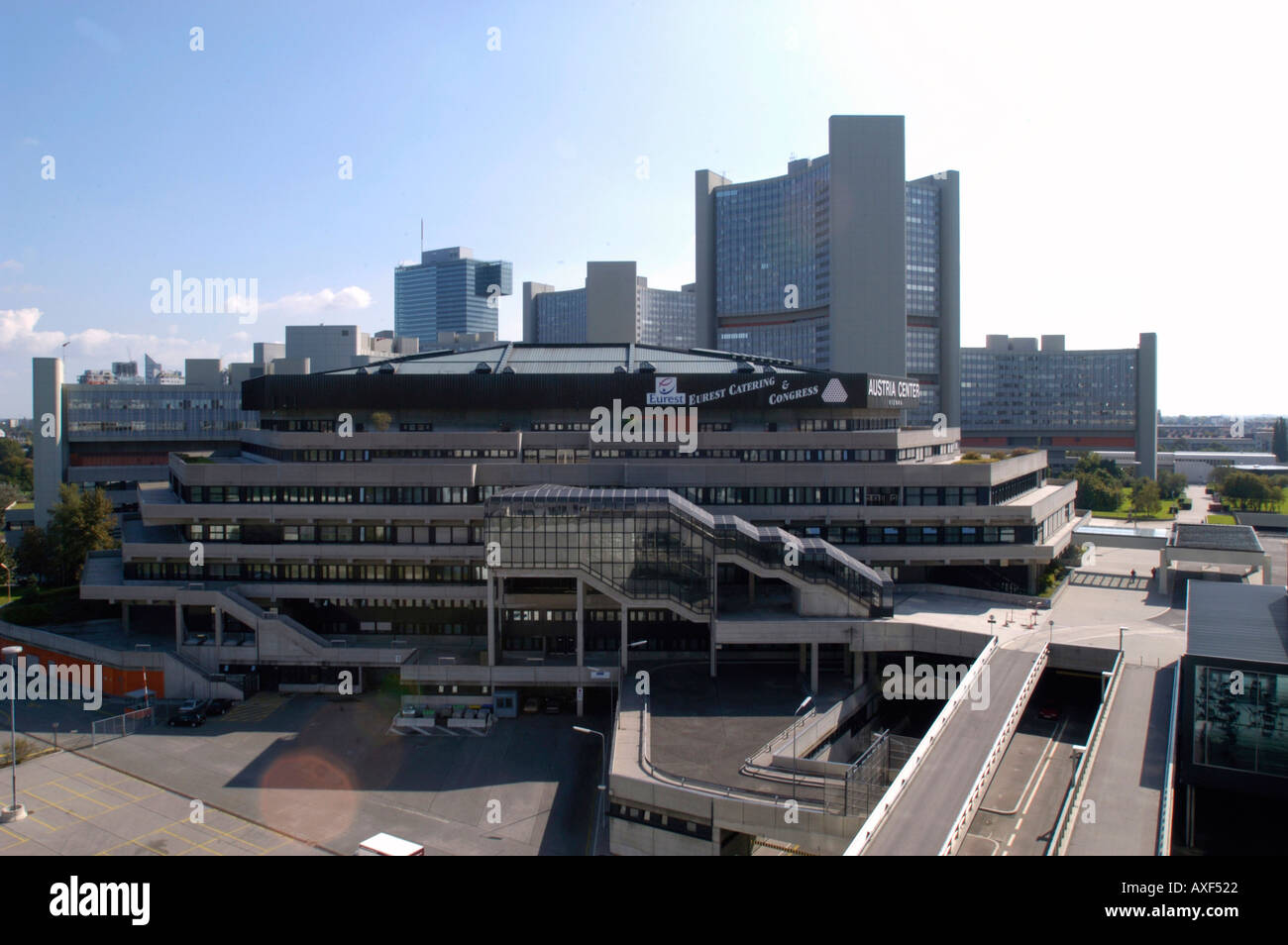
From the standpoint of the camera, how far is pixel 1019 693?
3375 cm

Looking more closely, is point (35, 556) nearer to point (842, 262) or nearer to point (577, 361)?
point (577, 361)

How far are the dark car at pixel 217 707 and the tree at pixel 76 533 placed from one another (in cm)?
2810

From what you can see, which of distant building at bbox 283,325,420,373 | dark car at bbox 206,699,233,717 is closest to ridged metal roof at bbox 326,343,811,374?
dark car at bbox 206,699,233,717

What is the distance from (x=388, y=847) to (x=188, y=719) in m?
20.8

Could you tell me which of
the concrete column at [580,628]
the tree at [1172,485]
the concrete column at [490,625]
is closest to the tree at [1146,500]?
the tree at [1172,485]

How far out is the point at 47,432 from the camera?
263 ft

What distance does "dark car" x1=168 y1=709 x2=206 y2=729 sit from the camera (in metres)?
41.6

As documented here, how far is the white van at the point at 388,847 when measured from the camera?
26.1 meters

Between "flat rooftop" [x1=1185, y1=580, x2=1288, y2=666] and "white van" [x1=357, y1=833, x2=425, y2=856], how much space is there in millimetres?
27040

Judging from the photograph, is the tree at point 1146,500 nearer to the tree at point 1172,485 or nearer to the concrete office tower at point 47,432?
the tree at point 1172,485

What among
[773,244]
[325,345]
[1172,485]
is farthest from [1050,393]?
[325,345]

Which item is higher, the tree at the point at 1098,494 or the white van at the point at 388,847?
the tree at the point at 1098,494

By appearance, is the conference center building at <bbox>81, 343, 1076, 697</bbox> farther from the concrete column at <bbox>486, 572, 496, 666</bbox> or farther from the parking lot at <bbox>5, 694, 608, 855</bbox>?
the parking lot at <bbox>5, 694, 608, 855</bbox>
